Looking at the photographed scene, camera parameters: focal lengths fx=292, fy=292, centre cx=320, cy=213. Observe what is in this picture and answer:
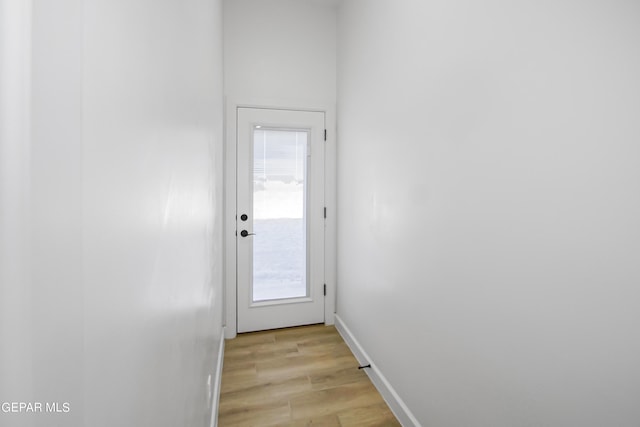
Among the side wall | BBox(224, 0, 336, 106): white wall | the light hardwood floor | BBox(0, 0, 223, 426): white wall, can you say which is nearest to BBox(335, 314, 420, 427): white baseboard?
the light hardwood floor

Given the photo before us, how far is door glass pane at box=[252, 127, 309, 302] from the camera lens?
2.66 meters

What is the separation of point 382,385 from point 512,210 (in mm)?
1434

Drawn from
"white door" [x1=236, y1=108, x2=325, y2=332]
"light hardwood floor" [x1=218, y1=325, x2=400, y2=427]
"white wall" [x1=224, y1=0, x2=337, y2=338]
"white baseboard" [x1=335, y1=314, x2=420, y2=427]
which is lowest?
"light hardwood floor" [x1=218, y1=325, x2=400, y2=427]

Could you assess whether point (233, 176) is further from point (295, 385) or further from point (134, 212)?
point (134, 212)

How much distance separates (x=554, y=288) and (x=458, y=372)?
2.01 feet

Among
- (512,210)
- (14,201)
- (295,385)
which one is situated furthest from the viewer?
(295,385)

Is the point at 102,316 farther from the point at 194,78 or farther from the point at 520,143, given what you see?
the point at 520,143

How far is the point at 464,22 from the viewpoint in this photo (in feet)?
3.91

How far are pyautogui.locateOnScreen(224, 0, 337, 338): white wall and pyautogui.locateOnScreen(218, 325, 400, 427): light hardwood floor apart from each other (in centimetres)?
41

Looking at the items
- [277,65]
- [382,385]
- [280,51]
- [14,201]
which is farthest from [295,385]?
[280,51]

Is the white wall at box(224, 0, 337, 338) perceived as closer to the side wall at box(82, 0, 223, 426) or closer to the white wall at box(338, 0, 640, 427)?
the white wall at box(338, 0, 640, 427)

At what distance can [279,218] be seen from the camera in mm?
2719

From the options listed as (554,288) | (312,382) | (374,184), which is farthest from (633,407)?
(312,382)

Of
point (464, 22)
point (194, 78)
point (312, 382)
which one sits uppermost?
point (464, 22)
